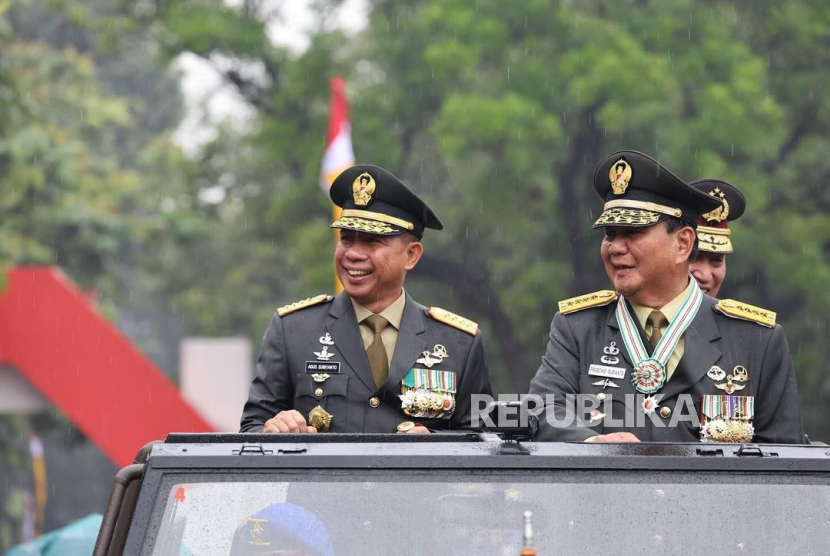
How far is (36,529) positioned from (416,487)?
3764cm

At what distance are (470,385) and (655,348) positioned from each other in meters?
0.87

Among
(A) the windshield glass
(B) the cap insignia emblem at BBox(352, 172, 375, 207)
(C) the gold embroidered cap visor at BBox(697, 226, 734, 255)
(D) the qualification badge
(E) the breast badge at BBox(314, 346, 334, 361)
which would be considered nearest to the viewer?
(A) the windshield glass

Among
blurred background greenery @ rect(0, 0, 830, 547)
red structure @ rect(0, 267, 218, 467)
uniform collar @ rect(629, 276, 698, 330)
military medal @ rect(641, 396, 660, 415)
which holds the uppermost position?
blurred background greenery @ rect(0, 0, 830, 547)

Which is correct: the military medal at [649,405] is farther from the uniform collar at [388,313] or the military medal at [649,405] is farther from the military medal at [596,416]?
the uniform collar at [388,313]

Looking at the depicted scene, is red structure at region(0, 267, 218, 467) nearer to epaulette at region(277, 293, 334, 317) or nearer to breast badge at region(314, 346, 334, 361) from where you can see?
epaulette at region(277, 293, 334, 317)

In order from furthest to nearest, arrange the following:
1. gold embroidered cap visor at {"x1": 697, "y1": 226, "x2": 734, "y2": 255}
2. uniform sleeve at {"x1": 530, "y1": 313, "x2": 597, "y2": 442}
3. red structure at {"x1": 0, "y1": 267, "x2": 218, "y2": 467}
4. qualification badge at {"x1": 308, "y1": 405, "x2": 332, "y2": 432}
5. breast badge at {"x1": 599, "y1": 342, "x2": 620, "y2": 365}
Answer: red structure at {"x1": 0, "y1": 267, "x2": 218, "y2": 467}
gold embroidered cap visor at {"x1": 697, "y1": 226, "x2": 734, "y2": 255}
qualification badge at {"x1": 308, "y1": 405, "x2": 332, "y2": 432}
breast badge at {"x1": 599, "y1": 342, "x2": 620, "y2": 365}
uniform sleeve at {"x1": 530, "y1": 313, "x2": 597, "y2": 442}

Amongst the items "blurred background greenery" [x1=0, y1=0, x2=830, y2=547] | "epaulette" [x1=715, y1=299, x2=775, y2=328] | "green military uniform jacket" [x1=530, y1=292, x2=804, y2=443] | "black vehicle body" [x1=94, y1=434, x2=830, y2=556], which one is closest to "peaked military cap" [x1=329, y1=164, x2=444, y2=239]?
"green military uniform jacket" [x1=530, y1=292, x2=804, y2=443]

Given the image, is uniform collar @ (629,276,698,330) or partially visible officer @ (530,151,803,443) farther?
uniform collar @ (629,276,698,330)

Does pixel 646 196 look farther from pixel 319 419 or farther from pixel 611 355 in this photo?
pixel 319 419

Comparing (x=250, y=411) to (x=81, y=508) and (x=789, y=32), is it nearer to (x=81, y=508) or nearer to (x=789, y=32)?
(x=789, y=32)

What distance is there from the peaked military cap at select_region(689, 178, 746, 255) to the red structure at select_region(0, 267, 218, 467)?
11.8 m

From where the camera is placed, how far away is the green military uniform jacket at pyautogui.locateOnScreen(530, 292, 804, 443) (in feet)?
15.2

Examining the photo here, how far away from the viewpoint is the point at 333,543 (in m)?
3.53

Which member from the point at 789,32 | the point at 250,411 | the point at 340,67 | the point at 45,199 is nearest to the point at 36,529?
the point at 45,199
